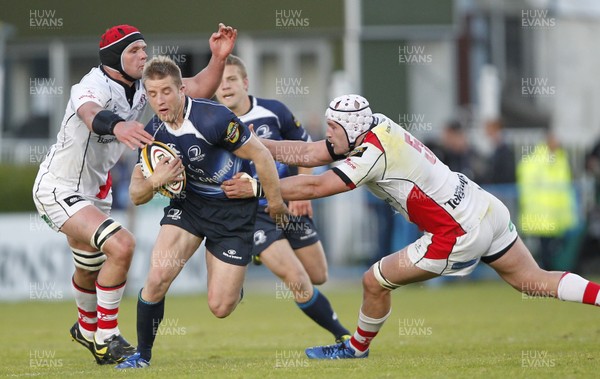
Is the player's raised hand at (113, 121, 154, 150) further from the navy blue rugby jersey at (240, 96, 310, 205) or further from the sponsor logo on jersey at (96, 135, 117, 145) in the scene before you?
the navy blue rugby jersey at (240, 96, 310, 205)

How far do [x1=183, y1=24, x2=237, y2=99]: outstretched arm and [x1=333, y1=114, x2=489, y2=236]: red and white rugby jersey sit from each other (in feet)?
5.16

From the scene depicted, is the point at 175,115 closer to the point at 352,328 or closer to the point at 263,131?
the point at 263,131

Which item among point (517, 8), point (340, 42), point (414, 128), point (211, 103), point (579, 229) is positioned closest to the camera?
point (211, 103)

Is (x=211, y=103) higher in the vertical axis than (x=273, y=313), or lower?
higher

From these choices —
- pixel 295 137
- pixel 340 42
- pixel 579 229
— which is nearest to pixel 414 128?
pixel 340 42

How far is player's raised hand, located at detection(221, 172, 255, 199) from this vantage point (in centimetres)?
855

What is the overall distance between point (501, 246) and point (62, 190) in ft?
11.9

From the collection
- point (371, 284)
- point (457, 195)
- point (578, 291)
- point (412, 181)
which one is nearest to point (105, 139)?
point (371, 284)

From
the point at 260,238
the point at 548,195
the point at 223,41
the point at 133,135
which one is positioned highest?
the point at 223,41

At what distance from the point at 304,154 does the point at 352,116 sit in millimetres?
672

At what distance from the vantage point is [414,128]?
2300cm

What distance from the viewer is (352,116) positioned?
8.30 m

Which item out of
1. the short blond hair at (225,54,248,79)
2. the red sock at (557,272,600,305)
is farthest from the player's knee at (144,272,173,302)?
the red sock at (557,272,600,305)

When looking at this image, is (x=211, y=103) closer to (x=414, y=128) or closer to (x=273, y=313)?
(x=273, y=313)
